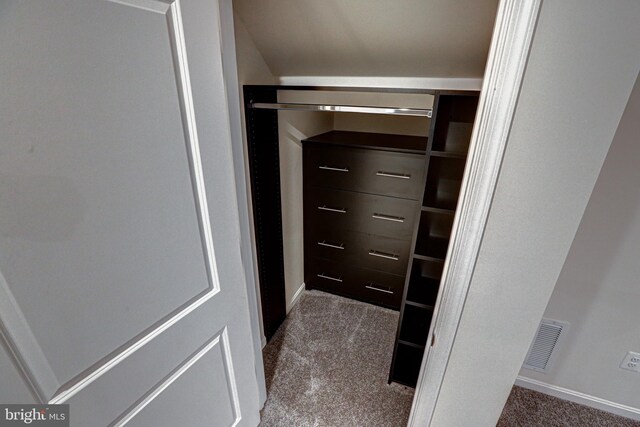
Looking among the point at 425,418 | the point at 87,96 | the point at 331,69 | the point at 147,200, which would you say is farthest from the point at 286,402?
the point at 331,69

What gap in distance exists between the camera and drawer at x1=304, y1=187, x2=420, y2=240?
1.98 m

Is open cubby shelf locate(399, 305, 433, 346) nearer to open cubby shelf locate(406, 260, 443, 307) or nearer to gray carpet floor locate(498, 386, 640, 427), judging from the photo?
open cubby shelf locate(406, 260, 443, 307)

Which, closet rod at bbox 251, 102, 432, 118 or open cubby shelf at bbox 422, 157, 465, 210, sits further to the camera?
open cubby shelf at bbox 422, 157, 465, 210

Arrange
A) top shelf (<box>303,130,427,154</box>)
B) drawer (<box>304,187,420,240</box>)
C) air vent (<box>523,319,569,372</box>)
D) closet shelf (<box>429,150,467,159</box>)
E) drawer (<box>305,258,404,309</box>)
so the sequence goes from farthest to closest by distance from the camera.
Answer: drawer (<box>305,258,404,309</box>) → drawer (<box>304,187,420,240</box>) → top shelf (<box>303,130,427,154</box>) → air vent (<box>523,319,569,372</box>) → closet shelf (<box>429,150,467,159</box>)

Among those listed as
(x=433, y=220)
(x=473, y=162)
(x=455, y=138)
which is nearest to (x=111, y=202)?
(x=473, y=162)

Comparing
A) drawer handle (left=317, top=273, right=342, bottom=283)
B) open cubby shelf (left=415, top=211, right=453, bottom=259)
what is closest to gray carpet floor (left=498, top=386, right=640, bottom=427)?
open cubby shelf (left=415, top=211, right=453, bottom=259)

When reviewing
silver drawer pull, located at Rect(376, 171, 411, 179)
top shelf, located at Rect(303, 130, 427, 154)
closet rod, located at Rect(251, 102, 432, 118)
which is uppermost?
closet rod, located at Rect(251, 102, 432, 118)

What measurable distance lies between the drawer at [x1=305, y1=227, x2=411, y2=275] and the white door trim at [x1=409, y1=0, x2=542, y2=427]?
1.08 m

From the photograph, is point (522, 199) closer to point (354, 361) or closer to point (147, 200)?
point (147, 200)

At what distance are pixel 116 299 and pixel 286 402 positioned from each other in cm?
128

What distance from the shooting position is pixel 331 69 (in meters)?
1.59

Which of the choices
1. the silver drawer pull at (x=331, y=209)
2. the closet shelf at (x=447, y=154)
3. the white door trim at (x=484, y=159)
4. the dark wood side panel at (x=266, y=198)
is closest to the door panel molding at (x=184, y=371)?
the dark wood side panel at (x=266, y=198)

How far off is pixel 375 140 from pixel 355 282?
110 cm

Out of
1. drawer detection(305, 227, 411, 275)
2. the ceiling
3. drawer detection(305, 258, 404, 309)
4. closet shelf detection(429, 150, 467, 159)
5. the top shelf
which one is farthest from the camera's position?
drawer detection(305, 258, 404, 309)
